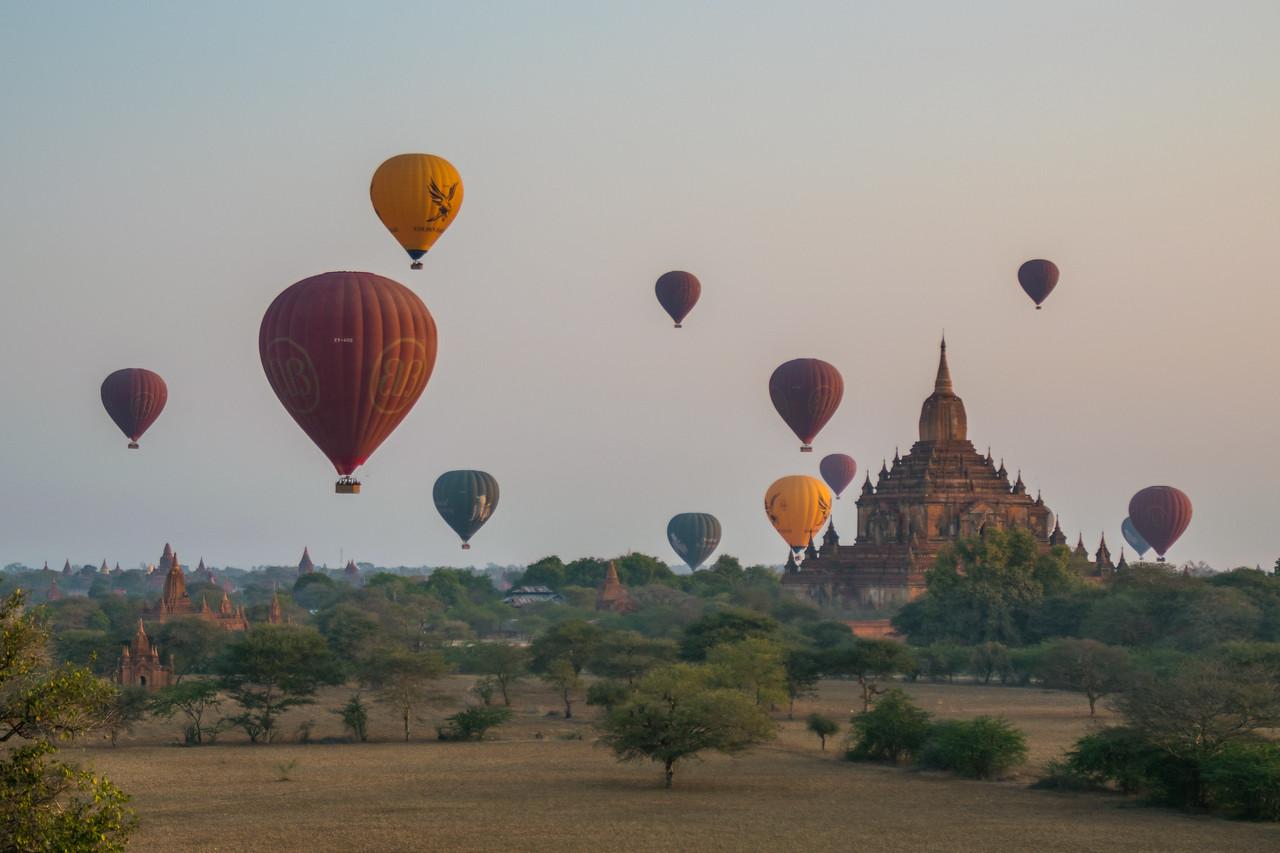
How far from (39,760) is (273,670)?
4772 cm

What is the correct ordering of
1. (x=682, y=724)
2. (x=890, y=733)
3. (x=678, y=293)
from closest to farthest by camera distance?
(x=682, y=724)
(x=890, y=733)
(x=678, y=293)

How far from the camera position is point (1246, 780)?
4425 cm

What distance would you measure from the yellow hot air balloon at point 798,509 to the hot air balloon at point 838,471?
17.8 m

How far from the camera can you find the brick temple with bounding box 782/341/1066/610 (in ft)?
420

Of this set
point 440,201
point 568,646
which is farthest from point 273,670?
point 440,201

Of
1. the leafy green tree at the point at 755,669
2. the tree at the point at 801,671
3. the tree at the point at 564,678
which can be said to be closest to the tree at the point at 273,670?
the tree at the point at 564,678

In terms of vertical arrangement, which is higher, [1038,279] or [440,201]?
[1038,279]

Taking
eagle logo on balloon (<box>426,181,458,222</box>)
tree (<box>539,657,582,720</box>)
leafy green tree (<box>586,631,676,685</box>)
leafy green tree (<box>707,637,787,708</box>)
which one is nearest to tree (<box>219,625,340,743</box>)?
tree (<box>539,657,582,720</box>)

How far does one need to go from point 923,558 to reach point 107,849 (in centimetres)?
10641

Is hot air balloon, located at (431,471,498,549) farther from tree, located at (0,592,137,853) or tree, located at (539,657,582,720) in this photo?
tree, located at (0,592,137,853)

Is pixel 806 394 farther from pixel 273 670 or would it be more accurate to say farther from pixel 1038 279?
pixel 273 670

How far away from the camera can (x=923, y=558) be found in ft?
416

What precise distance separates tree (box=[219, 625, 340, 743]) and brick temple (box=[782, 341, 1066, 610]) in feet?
198

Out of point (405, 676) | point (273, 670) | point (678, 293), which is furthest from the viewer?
point (678, 293)
